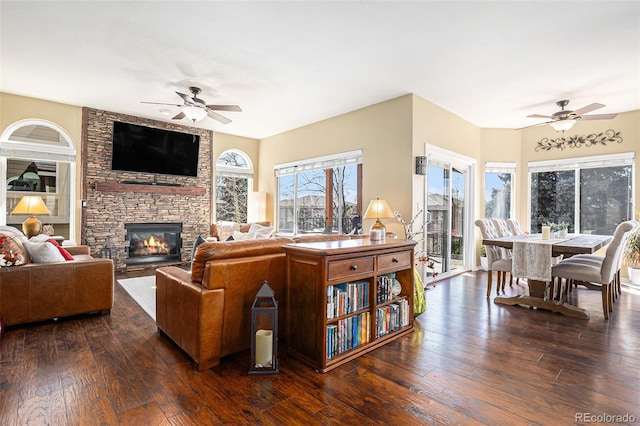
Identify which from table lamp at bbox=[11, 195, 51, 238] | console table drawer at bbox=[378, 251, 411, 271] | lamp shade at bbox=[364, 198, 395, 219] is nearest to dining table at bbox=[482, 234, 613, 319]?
lamp shade at bbox=[364, 198, 395, 219]

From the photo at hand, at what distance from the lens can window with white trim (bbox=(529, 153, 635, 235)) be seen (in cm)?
548

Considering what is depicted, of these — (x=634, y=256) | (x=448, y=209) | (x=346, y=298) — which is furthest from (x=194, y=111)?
(x=634, y=256)

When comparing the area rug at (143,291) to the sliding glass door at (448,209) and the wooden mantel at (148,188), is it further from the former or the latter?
the sliding glass door at (448,209)

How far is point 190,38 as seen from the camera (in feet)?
10.8

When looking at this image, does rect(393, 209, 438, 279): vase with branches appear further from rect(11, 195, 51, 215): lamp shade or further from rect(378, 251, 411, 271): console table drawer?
rect(11, 195, 51, 215): lamp shade

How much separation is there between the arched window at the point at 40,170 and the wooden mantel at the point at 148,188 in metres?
0.46

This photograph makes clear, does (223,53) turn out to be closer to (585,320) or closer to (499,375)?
(499,375)

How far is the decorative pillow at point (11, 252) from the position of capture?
307cm

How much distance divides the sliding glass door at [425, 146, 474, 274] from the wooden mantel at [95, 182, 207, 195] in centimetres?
464

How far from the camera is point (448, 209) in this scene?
571 cm

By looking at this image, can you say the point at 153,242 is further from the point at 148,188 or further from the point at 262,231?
the point at 262,231

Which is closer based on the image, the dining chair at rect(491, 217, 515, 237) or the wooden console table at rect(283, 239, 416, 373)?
the wooden console table at rect(283, 239, 416, 373)

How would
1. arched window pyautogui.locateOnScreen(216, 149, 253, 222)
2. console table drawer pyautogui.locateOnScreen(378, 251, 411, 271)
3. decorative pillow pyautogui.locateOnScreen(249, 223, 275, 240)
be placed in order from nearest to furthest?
console table drawer pyautogui.locateOnScreen(378, 251, 411, 271) < decorative pillow pyautogui.locateOnScreen(249, 223, 275, 240) < arched window pyautogui.locateOnScreen(216, 149, 253, 222)

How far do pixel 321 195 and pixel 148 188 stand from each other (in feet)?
10.9
